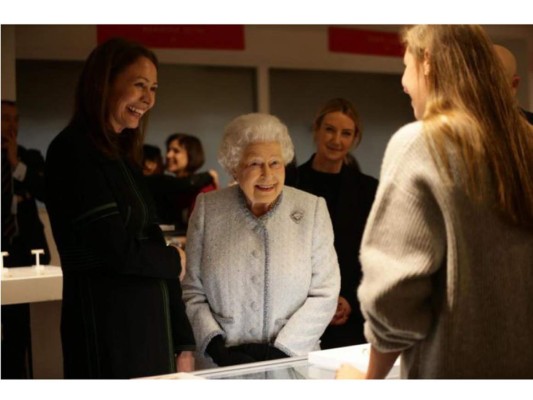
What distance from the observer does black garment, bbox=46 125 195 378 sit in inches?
91.9

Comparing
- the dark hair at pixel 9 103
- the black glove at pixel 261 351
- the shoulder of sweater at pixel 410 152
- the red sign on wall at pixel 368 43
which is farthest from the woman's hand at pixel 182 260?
the red sign on wall at pixel 368 43

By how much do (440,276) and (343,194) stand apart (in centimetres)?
99

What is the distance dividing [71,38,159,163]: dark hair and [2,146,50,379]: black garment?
374mm

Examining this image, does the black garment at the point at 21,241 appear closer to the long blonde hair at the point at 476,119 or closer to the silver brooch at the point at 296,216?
the silver brooch at the point at 296,216

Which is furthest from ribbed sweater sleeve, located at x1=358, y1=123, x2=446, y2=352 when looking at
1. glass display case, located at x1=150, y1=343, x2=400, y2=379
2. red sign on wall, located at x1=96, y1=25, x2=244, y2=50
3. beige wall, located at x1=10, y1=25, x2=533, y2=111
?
red sign on wall, located at x1=96, y1=25, x2=244, y2=50

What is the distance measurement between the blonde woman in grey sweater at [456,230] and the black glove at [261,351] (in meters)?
0.75

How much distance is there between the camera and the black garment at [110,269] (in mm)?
2334

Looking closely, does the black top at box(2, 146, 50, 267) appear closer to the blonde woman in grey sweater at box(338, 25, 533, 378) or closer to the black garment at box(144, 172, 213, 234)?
the black garment at box(144, 172, 213, 234)

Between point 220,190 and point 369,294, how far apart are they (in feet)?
3.34

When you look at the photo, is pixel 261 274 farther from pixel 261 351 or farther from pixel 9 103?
pixel 9 103

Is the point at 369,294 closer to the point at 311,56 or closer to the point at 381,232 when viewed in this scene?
the point at 381,232

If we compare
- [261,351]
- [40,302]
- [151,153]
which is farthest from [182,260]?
[40,302]
